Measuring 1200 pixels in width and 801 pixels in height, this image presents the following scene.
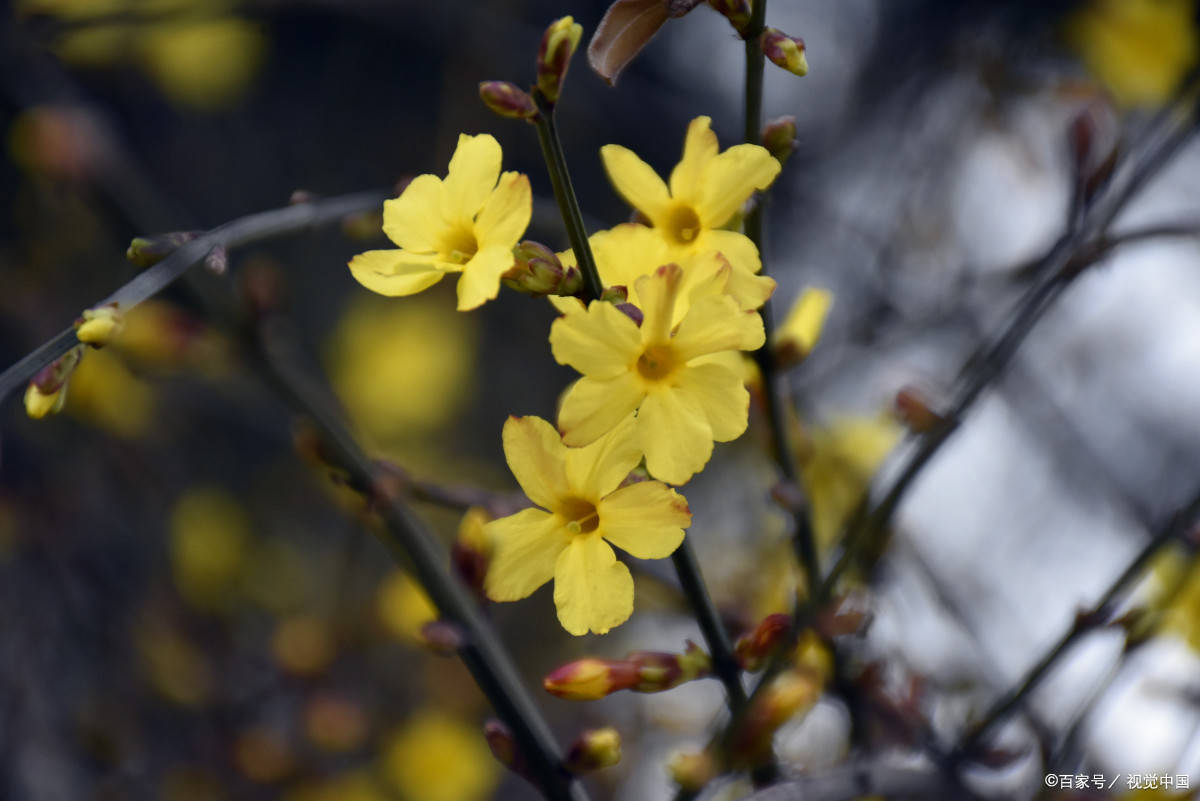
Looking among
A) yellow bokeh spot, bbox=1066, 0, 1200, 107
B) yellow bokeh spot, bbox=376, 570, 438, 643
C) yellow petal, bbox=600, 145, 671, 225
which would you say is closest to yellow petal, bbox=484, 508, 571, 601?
yellow petal, bbox=600, 145, 671, 225

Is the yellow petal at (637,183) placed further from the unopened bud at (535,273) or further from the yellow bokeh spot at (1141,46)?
Answer: the yellow bokeh spot at (1141,46)

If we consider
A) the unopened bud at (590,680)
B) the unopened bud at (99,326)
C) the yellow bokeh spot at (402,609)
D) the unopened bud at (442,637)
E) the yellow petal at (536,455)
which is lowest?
the unopened bud at (590,680)

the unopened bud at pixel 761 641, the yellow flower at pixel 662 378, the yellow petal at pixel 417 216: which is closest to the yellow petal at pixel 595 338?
the yellow flower at pixel 662 378

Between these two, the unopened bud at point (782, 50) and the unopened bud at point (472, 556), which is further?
the unopened bud at point (472, 556)

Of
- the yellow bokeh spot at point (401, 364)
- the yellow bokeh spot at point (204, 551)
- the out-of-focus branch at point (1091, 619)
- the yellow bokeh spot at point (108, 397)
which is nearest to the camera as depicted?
the out-of-focus branch at point (1091, 619)

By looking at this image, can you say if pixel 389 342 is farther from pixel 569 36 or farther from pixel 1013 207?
pixel 569 36

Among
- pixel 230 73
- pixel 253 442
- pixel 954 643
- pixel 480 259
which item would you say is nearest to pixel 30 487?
pixel 253 442
